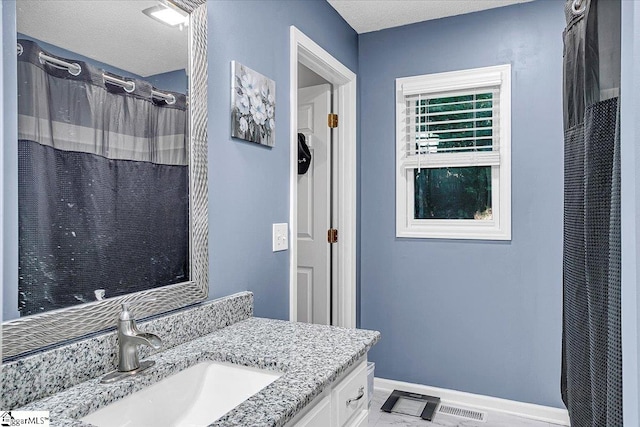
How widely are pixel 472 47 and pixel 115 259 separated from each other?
2486 millimetres

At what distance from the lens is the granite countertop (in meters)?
0.91

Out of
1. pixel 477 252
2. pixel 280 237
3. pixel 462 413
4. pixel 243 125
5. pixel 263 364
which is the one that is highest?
pixel 243 125

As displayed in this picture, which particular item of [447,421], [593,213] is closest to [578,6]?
[593,213]

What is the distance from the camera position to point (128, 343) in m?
1.10

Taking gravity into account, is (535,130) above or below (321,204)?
above

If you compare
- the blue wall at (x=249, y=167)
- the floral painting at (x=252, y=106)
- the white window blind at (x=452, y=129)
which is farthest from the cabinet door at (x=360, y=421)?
the white window blind at (x=452, y=129)

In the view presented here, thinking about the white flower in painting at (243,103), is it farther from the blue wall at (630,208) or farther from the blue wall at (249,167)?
the blue wall at (630,208)

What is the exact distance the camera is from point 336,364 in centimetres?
117

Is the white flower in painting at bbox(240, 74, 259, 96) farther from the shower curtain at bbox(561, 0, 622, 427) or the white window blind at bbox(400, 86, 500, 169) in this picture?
the white window blind at bbox(400, 86, 500, 169)

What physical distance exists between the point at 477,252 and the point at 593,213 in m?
1.75

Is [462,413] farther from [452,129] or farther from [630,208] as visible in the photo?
[630,208]

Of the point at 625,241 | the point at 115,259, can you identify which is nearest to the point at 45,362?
the point at 115,259

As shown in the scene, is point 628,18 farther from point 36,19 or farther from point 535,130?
point 535,130

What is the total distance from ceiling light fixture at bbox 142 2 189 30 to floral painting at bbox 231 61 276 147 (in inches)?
11.3
